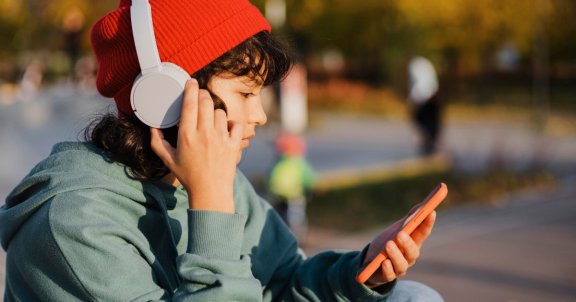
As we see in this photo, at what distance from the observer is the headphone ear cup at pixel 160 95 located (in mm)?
1572

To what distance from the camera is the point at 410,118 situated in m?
16.2

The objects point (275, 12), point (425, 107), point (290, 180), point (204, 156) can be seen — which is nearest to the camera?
point (204, 156)

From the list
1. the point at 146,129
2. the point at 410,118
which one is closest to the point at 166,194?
the point at 146,129

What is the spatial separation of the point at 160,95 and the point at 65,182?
25 centimetres

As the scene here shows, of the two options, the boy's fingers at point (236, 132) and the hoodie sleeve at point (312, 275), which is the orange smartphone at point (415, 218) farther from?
the boy's fingers at point (236, 132)

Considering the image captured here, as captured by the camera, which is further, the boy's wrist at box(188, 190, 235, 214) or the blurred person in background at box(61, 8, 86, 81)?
the blurred person in background at box(61, 8, 86, 81)

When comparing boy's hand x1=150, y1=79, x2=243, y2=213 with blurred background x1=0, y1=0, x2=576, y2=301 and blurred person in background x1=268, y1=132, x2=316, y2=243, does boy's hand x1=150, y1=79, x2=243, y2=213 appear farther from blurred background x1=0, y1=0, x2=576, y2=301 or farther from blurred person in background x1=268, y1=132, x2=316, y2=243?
blurred person in background x1=268, y1=132, x2=316, y2=243

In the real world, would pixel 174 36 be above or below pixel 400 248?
above

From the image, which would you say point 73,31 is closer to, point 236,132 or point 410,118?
point 410,118

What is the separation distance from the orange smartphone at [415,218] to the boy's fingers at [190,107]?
472mm

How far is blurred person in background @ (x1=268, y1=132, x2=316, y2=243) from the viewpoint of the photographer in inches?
231

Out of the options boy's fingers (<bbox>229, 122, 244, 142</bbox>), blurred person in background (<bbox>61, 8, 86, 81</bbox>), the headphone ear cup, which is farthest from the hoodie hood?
blurred person in background (<bbox>61, 8, 86, 81</bbox>)

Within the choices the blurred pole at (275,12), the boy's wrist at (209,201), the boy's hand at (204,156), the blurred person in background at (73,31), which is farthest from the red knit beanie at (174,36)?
the blurred person in background at (73,31)

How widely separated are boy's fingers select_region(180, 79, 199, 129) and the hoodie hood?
0.22 metres
